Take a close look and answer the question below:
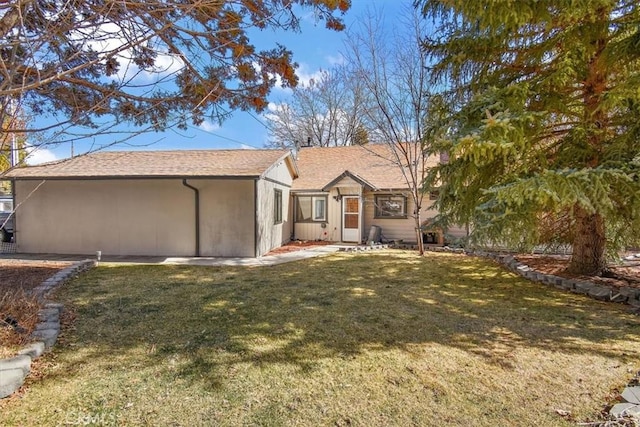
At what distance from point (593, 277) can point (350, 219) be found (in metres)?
8.38

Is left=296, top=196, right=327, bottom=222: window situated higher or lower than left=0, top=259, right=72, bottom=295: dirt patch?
higher

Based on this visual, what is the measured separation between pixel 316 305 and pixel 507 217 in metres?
2.98

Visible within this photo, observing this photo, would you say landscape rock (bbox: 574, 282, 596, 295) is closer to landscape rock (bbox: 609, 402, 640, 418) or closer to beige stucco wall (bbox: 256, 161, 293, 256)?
landscape rock (bbox: 609, 402, 640, 418)

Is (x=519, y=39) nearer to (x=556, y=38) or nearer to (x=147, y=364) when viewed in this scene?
(x=556, y=38)

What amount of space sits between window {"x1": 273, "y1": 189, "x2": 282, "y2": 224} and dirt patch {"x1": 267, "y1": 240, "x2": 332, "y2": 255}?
100 centimetres

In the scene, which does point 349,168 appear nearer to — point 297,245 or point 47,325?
point 297,245

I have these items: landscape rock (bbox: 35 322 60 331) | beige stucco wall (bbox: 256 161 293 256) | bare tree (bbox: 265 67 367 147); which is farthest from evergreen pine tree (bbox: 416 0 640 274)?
bare tree (bbox: 265 67 367 147)

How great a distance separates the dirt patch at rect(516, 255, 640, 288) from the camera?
662 centimetres

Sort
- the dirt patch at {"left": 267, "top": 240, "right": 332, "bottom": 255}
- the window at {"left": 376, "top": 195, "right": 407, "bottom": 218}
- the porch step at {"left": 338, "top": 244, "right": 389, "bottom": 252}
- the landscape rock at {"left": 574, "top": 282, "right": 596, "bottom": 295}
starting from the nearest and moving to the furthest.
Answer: the landscape rock at {"left": 574, "top": 282, "right": 596, "bottom": 295}
the dirt patch at {"left": 267, "top": 240, "right": 332, "bottom": 255}
the porch step at {"left": 338, "top": 244, "right": 389, "bottom": 252}
the window at {"left": 376, "top": 195, "right": 407, "bottom": 218}

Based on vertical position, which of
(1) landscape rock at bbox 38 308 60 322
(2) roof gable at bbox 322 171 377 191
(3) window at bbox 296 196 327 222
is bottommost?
(1) landscape rock at bbox 38 308 60 322

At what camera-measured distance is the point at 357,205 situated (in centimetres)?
1402

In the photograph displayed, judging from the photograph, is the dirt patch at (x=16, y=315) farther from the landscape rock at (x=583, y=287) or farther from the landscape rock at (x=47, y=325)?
the landscape rock at (x=583, y=287)

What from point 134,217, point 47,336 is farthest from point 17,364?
point 134,217

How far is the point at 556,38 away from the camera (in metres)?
5.88
